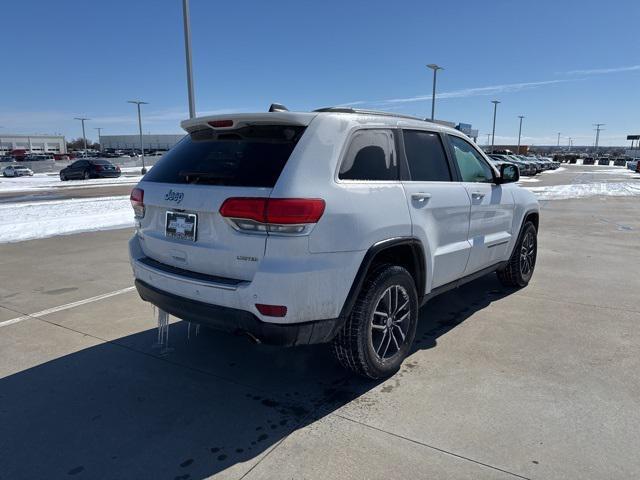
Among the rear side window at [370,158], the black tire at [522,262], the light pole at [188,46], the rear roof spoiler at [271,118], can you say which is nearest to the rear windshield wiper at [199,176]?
the rear roof spoiler at [271,118]

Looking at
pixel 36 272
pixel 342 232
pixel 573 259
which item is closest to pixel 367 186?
pixel 342 232

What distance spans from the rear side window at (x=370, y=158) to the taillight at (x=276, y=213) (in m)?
0.39

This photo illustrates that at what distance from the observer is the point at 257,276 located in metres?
2.82

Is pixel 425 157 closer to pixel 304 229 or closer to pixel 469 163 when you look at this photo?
pixel 469 163

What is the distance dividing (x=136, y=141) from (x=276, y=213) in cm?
13903

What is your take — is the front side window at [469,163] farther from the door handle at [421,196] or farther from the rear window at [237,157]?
the rear window at [237,157]

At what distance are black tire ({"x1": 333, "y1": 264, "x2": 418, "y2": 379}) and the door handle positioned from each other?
0.55 metres

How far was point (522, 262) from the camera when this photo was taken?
5.90 meters

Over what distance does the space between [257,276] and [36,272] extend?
16.9 ft

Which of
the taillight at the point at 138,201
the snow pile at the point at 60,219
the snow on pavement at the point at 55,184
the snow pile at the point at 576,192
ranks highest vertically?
the taillight at the point at 138,201

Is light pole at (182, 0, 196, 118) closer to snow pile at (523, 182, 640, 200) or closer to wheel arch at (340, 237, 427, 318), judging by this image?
wheel arch at (340, 237, 427, 318)

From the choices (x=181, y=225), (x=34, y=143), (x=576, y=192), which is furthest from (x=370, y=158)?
(x=34, y=143)

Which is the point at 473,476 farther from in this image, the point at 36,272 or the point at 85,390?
the point at 36,272

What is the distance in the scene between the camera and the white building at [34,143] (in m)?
135
